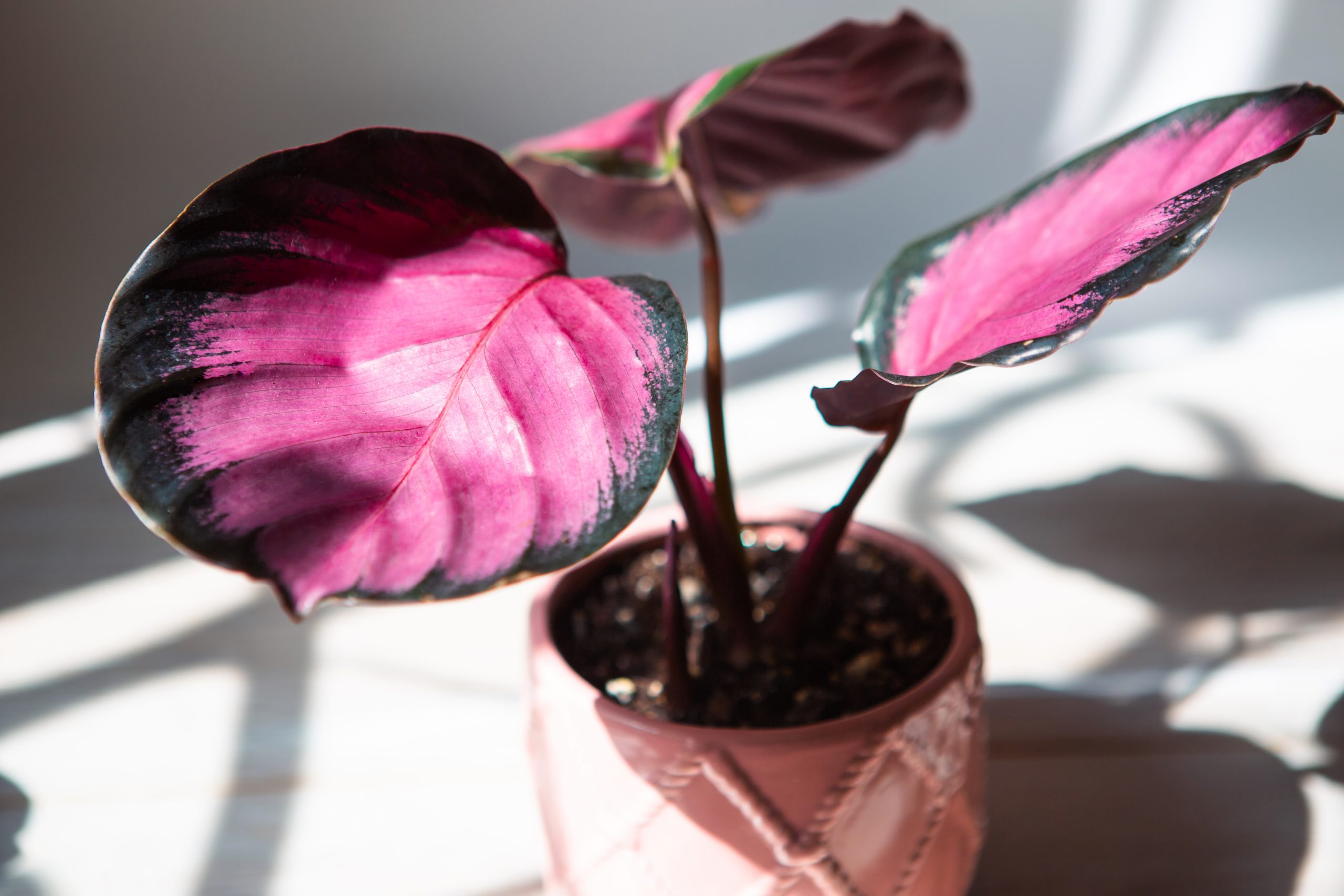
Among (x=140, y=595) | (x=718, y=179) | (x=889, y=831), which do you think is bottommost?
(x=140, y=595)

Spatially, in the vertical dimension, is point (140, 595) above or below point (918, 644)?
below

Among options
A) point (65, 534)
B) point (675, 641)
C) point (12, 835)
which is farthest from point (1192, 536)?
point (65, 534)

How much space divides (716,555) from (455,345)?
20 cm

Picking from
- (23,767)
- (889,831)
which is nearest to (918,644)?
(889,831)

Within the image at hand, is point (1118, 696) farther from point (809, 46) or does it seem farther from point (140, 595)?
point (140, 595)

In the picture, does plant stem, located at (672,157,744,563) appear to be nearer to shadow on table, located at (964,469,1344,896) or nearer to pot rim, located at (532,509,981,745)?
pot rim, located at (532,509,981,745)

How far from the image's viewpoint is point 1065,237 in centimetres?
45

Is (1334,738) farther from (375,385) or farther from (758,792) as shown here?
(375,385)

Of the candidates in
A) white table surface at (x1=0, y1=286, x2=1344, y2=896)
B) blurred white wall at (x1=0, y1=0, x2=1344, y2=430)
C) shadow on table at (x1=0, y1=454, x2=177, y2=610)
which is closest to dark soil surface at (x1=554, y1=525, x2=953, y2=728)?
white table surface at (x1=0, y1=286, x2=1344, y2=896)

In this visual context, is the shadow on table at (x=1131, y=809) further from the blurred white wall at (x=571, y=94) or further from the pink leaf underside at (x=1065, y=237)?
the blurred white wall at (x=571, y=94)

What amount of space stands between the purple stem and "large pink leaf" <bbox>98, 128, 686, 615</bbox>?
0.11m

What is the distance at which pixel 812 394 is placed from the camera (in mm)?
395

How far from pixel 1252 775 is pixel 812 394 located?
0.52 meters

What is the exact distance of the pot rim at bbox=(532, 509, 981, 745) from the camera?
43cm
